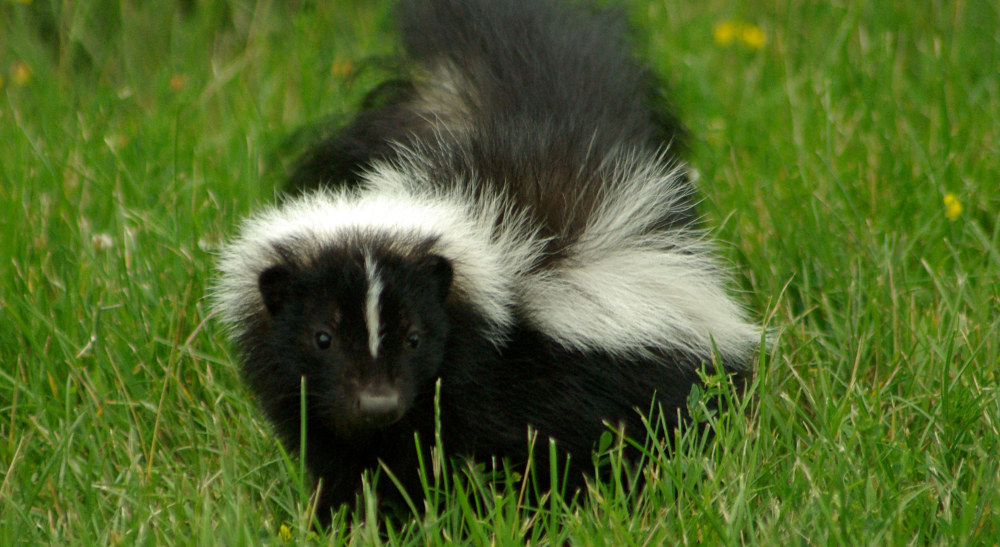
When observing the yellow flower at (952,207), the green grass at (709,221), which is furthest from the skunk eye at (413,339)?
the yellow flower at (952,207)

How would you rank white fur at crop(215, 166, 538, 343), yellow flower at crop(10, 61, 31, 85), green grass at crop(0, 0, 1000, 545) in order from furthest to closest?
yellow flower at crop(10, 61, 31, 85) < white fur at crop(215, 166, 538, 343) < green grass at crop(0, 0, 1000, 545)

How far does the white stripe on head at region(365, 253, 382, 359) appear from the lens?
382cm

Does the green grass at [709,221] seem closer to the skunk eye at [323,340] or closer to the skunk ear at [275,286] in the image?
the skunk eye at [323,340]

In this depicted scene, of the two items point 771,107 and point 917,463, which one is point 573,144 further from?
point 771,107

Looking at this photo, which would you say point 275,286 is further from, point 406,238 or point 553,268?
point 553,268

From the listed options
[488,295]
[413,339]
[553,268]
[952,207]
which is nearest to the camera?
[413,339]

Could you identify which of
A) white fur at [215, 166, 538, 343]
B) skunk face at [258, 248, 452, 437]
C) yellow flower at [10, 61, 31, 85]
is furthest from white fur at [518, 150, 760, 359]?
yellow flower at [10, 61, 31, 85]

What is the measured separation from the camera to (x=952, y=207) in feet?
18.2

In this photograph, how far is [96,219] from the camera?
6.12m

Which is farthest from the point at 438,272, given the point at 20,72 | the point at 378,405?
the point at 20,72

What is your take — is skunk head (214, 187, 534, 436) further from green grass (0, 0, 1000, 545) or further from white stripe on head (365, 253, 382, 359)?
green grass (0, 0, 1000, 545)

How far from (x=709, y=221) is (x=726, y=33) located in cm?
267

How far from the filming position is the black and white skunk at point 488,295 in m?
3.97

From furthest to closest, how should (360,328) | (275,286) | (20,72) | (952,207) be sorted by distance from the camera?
(20,72), (952,207), (275,286), (360,328)
